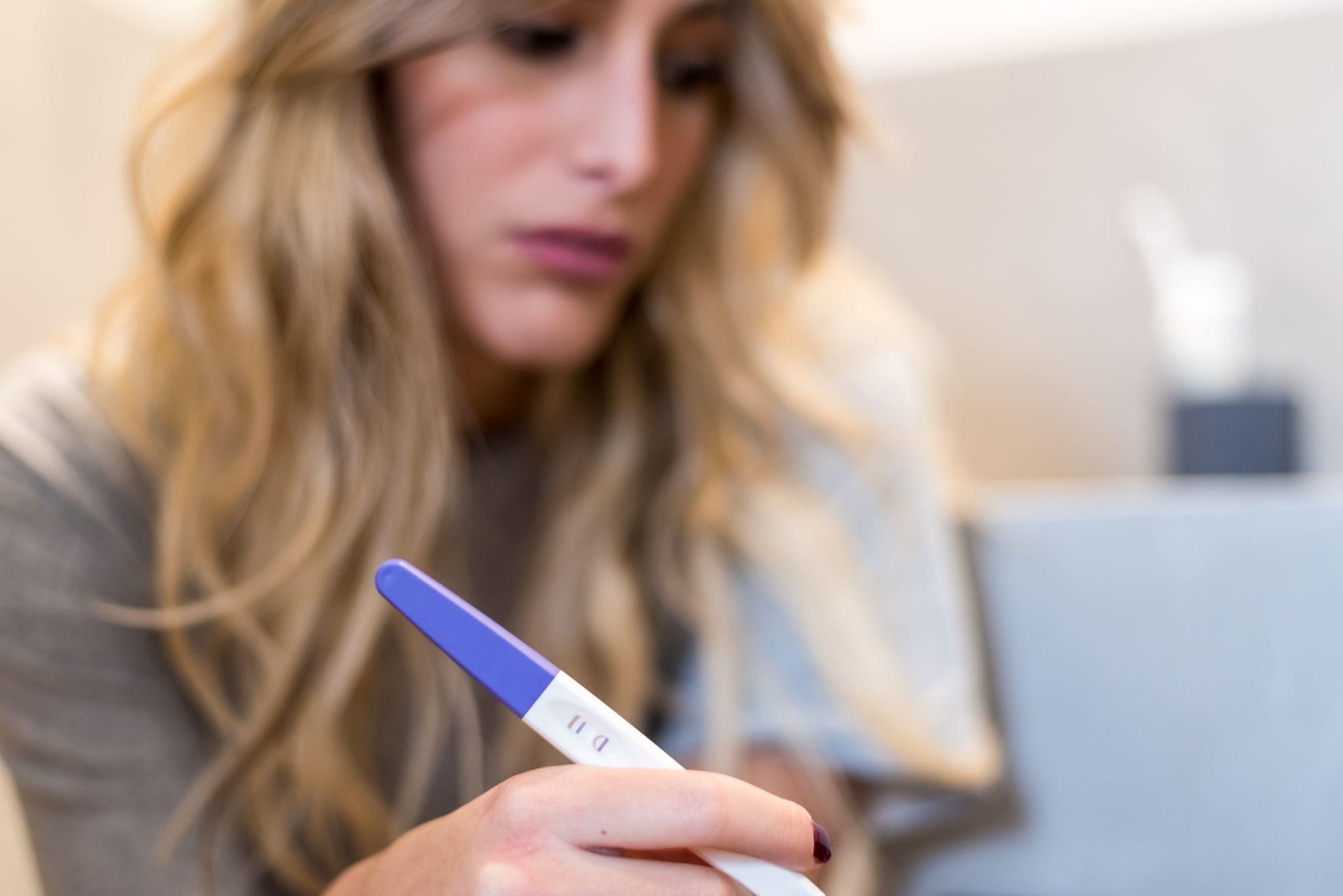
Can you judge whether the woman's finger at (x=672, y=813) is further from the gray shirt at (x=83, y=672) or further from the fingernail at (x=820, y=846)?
the gray shirt at (x=83, y=672)

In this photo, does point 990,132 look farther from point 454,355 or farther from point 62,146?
point 62,146

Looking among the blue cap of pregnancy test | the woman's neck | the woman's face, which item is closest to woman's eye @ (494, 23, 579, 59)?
the woman's face

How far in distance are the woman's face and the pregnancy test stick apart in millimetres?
242

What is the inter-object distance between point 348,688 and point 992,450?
0.45 metres

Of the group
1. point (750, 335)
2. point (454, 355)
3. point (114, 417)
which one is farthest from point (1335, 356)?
point (114, 417)

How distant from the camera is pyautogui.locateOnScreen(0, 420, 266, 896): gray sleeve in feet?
1.13

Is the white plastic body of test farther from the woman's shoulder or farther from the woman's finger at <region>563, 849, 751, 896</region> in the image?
the woman's shoulder

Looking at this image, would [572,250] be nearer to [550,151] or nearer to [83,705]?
[550,151]

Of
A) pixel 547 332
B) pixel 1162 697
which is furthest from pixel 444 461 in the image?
pixel 1162 697

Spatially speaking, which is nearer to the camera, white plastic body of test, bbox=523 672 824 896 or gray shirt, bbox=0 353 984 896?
white plastic body of test, bbox=523 672 824 896

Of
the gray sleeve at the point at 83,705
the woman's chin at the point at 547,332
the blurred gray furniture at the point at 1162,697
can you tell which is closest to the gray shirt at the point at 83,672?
the gray sleeve at the point at 83,705

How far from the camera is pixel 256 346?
0.40 meters

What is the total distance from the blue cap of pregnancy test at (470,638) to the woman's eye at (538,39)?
0.81ft

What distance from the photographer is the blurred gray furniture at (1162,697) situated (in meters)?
0.42
